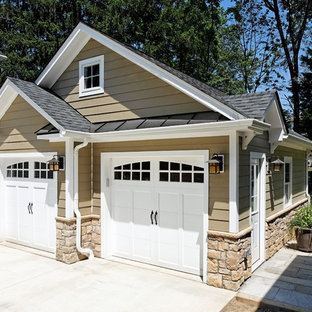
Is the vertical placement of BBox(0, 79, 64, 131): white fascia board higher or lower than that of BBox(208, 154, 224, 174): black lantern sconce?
higher

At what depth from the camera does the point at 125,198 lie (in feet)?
21.7

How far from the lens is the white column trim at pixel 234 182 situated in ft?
16.4

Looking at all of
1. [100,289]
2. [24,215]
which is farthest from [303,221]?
[24,215]

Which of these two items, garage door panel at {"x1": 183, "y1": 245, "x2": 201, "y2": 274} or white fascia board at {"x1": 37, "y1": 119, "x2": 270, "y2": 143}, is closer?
white fascia board at {"x1": 37, "y1": 119, "x2": 270, "y2": 143}

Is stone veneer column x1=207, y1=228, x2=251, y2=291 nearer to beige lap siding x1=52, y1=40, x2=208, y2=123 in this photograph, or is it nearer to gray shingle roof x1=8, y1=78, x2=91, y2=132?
beige lap siding x1=52, y1=40, x2=208, y2=123

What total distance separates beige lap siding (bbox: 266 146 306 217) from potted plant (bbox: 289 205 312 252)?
0.51 metres

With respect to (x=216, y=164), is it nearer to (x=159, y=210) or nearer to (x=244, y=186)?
(x=244, y=186)

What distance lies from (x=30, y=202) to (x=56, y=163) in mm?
1805

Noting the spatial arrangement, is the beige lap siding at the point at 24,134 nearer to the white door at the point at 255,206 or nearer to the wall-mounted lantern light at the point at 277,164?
the white door at the point at 255,206

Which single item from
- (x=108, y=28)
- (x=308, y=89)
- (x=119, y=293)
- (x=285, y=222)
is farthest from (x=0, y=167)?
(x=308, y=89)

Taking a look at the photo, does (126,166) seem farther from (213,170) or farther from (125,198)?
(213,170)

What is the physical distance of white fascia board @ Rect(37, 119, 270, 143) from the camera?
4723 millimetres

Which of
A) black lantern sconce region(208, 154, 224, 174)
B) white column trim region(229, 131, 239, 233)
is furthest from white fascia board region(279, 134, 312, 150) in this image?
black lantern sconce region(208, 154, 224, 174)

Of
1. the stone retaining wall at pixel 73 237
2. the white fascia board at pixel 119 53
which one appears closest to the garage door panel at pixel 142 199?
the stone retaining wall at pixel 73 237
